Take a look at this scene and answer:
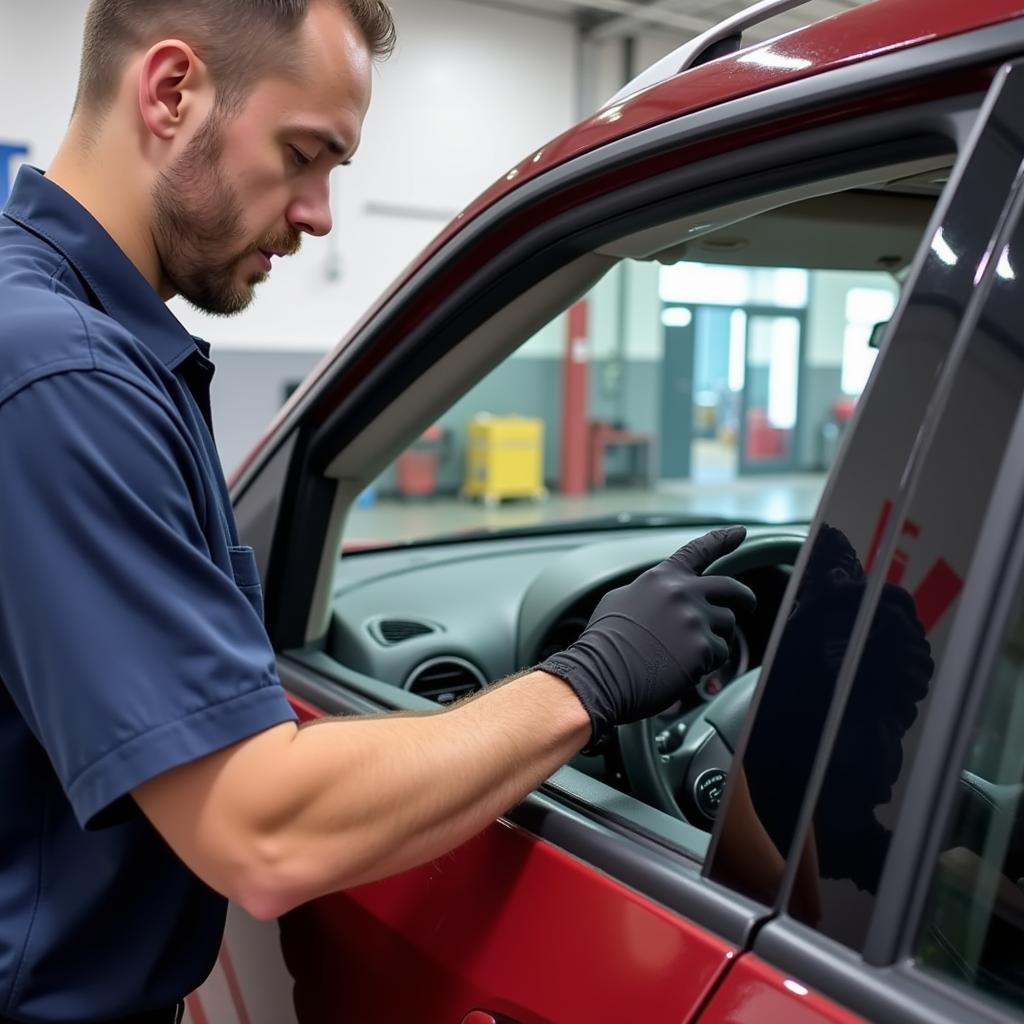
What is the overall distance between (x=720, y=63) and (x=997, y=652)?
61 centimetres

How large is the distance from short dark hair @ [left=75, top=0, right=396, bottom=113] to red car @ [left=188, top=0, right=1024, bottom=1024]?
0.30 m

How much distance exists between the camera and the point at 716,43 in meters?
1.12

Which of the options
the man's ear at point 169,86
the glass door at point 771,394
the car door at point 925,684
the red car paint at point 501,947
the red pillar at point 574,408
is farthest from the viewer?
the glass door at point 771,394

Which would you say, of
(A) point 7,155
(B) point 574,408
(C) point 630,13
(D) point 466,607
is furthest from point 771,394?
(D) point 466,607

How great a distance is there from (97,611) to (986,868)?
0.69 meters

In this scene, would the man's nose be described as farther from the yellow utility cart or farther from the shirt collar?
the yellow utility cart

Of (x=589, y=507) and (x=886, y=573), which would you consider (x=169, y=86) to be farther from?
(x=589, y=507)

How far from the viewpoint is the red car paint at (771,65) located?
807 mm

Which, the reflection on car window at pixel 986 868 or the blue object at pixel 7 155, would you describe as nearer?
the reflection on car window at pixel 986 868

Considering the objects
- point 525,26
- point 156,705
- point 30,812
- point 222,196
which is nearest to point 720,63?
point 222,196

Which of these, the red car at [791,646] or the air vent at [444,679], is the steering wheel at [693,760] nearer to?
the red car at [791,646]

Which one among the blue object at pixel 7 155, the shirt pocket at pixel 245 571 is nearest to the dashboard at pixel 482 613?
the shirt pocket at pixel 245 571

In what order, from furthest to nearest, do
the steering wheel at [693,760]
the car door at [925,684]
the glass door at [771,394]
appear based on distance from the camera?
the glass door at [771,394], the steering wheel at [693,760], the car door at [925,684]

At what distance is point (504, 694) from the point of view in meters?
1.00
